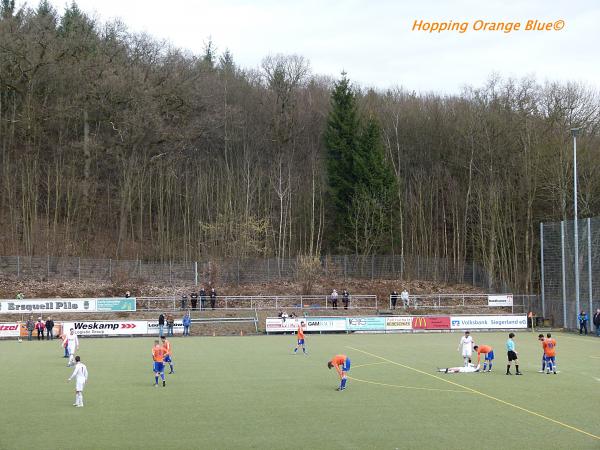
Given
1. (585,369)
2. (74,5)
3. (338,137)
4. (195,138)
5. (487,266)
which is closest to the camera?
(585,369)

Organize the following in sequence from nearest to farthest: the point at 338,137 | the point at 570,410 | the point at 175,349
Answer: the point at 570,410
the point at 175,349
the point at 338,137

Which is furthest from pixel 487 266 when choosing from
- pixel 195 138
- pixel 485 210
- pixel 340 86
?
pixel 195 138

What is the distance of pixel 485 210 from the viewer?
7012cm

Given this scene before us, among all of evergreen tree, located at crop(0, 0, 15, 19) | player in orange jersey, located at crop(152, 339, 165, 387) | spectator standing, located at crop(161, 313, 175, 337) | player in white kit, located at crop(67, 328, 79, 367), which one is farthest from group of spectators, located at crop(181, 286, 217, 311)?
evergreen tree, located at crop(0, 0, 15, 19)

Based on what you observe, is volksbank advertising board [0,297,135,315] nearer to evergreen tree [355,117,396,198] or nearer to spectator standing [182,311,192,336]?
spectator standing [182,311,192,336]

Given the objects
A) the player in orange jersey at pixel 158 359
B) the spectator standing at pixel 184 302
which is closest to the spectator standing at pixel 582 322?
the spectator standing at pixel 184 302

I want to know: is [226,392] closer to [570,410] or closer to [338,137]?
[570,410]

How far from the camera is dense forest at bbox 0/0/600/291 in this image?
220 ft

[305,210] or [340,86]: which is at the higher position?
[340,86]

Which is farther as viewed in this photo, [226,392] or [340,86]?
[340,86]

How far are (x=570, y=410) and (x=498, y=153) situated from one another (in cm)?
5416

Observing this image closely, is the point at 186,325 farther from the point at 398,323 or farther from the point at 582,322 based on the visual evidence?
the point at 582,322

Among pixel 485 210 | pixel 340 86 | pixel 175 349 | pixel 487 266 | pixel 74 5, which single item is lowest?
pixel 175 349

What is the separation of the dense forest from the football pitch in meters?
34.2
